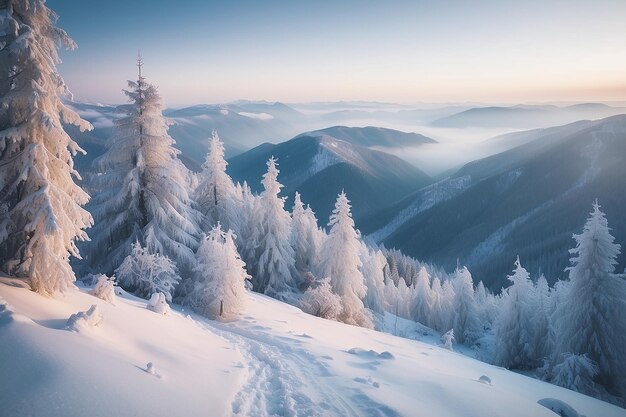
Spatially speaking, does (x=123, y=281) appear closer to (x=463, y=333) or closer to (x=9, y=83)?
(x=9, y=83)

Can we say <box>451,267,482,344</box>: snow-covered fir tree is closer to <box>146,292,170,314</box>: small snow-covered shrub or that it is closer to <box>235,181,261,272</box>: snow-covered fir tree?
<box>235,181,261,272</box>: snow-covered fir tree

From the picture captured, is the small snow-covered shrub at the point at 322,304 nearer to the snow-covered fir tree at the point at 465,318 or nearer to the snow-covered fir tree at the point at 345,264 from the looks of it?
the snow-covered fir tree at the point at 345,264

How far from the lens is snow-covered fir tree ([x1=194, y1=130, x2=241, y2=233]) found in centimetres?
2994

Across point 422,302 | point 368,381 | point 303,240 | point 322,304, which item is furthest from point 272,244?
point 422,302

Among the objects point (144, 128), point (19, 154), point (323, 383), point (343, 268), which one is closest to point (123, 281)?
point (144, 128)

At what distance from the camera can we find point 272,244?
3203 centimetres

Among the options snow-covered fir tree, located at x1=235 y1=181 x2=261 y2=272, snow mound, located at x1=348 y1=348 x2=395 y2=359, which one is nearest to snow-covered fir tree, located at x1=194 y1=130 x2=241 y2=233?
snow-covered fir tree, located at x1=235 y1=181 x2=261 y2=272

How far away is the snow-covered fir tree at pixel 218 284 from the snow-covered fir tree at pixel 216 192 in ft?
34.3

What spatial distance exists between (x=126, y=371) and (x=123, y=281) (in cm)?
1201

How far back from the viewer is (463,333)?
162ft

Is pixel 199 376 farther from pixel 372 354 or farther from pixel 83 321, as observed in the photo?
pixel 372 354

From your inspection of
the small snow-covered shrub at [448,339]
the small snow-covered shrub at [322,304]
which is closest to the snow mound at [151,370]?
the small snow-covered shrub at [322,304]

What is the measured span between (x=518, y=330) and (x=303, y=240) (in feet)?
84.0

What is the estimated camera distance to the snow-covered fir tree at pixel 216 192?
98.2 ft
